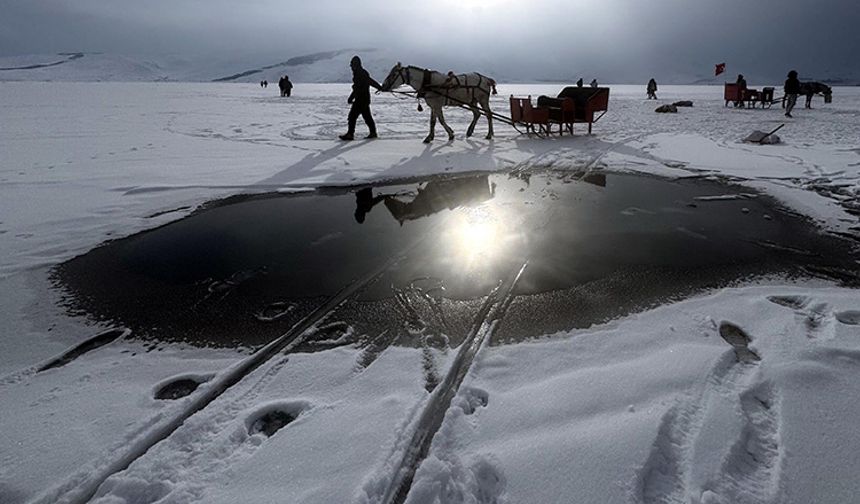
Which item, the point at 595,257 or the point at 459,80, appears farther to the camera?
the point at 459,80

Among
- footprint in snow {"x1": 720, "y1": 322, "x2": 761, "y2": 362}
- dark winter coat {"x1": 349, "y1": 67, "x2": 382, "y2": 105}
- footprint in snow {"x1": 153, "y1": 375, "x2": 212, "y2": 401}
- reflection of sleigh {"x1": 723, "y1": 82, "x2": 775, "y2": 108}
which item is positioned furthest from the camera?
reflection of sleigh {"x1": 723, "y1": 82, "x2": 775, "y2": 108}

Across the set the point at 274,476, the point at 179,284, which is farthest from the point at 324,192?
the point at 274,476

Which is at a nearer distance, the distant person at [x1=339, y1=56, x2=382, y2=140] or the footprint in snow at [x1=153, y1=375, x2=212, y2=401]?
the footprint in snow at [x1=153, y1=375, x2=212, y2=401]

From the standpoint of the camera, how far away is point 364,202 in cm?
643

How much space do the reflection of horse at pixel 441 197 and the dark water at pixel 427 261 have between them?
48mm

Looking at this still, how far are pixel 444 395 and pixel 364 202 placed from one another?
4357mm

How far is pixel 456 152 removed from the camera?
32.8ft

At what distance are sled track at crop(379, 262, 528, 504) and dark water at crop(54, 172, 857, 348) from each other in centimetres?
9

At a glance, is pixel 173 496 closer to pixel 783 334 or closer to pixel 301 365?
pixel 301 365

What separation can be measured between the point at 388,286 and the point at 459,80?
8.92 meters

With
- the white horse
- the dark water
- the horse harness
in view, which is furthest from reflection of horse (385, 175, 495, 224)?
the horse harness

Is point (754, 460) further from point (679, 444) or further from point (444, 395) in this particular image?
point (444, 395)

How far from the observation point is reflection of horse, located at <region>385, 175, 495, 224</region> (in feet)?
19.4

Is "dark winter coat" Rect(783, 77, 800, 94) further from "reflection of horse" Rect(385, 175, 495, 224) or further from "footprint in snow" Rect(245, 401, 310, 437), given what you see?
"footprint in snow" Rect(245, 401, 310, 437)
